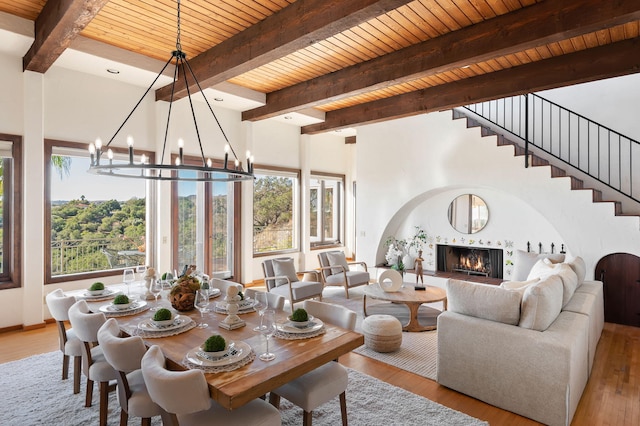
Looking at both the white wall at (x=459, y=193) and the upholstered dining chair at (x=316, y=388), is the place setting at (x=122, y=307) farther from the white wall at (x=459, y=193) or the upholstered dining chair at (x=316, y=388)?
the white wall at (x=459, y=193)

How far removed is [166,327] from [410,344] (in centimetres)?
275

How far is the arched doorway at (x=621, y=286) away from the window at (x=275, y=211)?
5492 mm

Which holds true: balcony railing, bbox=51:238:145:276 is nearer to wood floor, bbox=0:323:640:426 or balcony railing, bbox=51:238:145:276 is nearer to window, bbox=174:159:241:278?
window, bbox=174:159:241:278

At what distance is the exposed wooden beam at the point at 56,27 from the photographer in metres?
3.08

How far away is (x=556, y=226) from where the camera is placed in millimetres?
5441

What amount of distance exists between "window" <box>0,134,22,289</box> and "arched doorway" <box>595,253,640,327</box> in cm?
760

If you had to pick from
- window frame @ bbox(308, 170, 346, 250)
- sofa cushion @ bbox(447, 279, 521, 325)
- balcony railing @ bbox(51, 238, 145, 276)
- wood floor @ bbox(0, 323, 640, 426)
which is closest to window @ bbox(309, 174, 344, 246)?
window frame @ bbox(308, 170, 346, 250)

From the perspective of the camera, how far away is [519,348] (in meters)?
2.69

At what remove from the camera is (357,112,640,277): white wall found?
5176mm

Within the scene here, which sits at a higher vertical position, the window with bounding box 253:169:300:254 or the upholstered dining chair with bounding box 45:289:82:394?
the window with bounding box 253:169:300:254

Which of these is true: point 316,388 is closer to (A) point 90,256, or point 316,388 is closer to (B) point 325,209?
(A) point 90,256

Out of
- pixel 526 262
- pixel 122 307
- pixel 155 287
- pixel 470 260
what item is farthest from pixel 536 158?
pixel 122 307

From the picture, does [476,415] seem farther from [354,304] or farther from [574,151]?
[574,151]

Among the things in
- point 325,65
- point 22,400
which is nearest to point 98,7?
point 325,65
